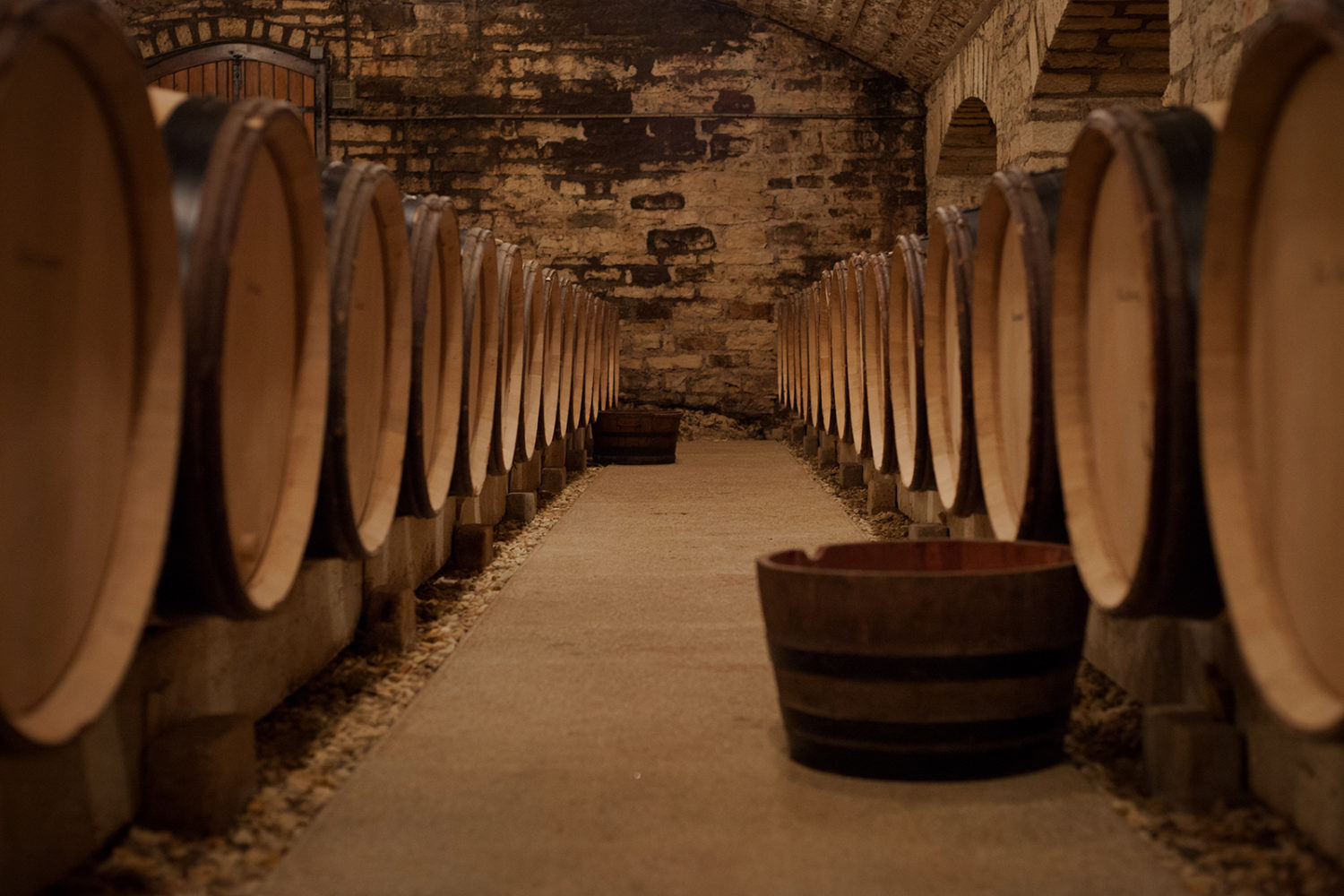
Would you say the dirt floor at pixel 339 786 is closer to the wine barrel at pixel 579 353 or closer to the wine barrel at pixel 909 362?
the wine barrel at pixel 909 362

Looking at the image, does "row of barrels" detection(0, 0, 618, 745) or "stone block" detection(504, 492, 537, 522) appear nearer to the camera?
"row of barrels" detection(0, 0, 618, 745)

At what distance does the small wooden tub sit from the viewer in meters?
7.20

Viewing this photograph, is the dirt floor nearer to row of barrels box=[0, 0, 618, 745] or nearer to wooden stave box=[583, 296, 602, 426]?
row of barrels box=[0, 0, 618, 745]

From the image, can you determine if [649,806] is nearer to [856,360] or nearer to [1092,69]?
[856,360]

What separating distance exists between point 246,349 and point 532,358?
9.80ft

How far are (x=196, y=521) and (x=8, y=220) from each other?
19.7 inches

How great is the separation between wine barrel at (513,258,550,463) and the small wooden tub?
7.54ft

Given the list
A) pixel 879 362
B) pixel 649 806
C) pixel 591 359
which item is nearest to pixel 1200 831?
pixel 649 806

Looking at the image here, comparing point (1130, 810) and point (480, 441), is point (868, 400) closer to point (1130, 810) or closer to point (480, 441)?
point (480, 441)

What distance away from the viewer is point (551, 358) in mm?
5281

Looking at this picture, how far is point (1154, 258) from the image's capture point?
5.31 ft

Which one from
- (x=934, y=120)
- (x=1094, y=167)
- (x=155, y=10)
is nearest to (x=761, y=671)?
(x=1094, y=167)

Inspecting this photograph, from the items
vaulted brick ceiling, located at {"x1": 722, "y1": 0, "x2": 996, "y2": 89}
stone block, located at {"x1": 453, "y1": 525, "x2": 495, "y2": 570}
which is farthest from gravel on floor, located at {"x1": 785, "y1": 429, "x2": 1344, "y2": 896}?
vaulted brick ceiling, located at {"x1": 722, "y1": 0, "x2": 996, "y2": 89}

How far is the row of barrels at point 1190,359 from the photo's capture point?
50.0 inches
